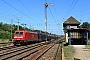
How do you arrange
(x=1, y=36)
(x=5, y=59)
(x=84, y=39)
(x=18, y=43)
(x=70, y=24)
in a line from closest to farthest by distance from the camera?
(x=5, y=59), (x=84, y=39), (x=18, y=43), (x=70, y=24), (x=1, y=36)

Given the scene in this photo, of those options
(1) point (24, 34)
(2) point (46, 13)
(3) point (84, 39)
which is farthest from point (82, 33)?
(2) point (46, 13)

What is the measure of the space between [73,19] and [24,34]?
34685mm

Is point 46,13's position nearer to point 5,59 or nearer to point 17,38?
point 17,38

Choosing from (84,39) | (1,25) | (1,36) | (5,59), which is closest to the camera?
(5,59)

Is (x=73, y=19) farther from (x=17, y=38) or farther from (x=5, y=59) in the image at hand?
(x=5, y=59)

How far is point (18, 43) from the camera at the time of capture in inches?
1476

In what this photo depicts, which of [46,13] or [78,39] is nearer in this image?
[78,39]

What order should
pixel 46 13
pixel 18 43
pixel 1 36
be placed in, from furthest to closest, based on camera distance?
pixel 1 36, pixel 46 13, pixel 18 43

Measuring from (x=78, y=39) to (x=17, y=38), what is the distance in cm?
1075

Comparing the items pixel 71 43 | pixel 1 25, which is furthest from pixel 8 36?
pixel 1 25

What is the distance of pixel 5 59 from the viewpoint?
49.9 ft

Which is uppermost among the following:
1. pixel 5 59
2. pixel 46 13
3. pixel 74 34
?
pixel 46 13

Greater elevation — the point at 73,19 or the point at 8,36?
the point at 73,19

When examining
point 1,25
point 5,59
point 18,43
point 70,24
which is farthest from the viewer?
point 1,25
